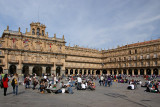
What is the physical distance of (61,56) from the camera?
55.8m

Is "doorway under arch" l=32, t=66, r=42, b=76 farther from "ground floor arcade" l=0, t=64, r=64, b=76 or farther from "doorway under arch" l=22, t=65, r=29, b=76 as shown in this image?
"doorway under arch" l=22, t=65, r=29, b=76

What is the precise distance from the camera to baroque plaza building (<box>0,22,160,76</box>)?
4691 cm

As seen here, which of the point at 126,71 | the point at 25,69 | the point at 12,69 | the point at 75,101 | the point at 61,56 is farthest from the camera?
A: the point at 126,71

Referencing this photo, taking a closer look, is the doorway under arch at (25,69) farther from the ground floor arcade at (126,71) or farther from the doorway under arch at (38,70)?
the ground floor arcade at (126,71)

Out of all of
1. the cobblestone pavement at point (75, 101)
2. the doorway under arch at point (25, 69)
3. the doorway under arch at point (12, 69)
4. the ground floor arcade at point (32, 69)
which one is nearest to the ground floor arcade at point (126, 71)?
the ground floor arcade at point (32, 69)

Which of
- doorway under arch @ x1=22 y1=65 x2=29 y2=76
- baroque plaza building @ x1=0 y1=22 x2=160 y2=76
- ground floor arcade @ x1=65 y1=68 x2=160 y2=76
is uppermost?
baroque plaza building @ x1=0 y1=22 x2=160 y2=76

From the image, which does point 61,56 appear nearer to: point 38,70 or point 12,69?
point 38,70

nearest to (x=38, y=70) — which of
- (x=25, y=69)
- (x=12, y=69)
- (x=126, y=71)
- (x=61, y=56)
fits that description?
(x=25, y=69)

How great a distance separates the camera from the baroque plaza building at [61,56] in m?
46.9

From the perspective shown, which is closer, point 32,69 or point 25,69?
point 32,69

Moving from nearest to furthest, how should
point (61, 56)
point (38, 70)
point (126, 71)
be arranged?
point (38, 70) → point (61, 56) → point (126, 71)

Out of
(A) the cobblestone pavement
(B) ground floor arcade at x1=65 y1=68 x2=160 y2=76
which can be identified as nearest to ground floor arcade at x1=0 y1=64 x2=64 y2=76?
(B) ground floor arcade at x1=65 y1=68 x2=160 y2=76

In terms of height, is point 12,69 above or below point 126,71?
above

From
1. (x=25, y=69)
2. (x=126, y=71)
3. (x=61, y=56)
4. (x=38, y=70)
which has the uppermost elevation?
(x=61, y=56)
